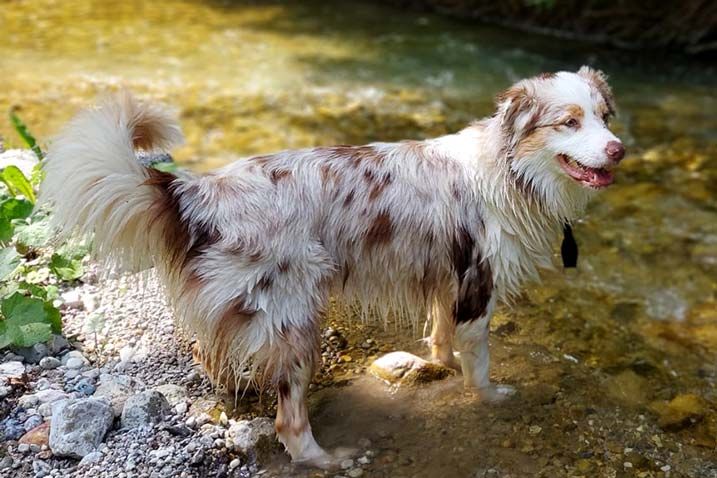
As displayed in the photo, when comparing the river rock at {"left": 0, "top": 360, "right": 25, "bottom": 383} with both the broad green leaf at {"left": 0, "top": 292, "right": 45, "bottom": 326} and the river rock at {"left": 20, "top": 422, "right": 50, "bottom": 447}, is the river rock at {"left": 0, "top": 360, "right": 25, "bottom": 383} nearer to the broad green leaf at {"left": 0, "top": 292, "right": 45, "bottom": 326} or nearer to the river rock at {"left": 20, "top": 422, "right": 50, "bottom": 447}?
the broad green leaf at {"left": 0, "top": 292, "right": 45, "bottom": 326}

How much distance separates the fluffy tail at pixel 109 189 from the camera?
2.99m

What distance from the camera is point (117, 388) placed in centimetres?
358

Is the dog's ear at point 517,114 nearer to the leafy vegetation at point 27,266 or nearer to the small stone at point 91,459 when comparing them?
the leafy vegetation at point 27,266

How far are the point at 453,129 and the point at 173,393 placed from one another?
4553 millimetres

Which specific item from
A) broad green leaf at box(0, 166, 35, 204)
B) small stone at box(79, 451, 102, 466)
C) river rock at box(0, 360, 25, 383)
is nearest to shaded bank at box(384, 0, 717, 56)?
broad green leaf at box(0, 166, 35, 204)

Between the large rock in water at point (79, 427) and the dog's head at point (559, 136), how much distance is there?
2.16 m

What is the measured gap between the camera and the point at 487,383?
3854mm

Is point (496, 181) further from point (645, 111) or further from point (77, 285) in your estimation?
point (645, 111)

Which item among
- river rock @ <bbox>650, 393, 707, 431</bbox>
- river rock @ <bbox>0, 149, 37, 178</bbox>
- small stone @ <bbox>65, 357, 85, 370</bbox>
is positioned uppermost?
river rock @ <bbox>0, 149, 37, 178</bbox>

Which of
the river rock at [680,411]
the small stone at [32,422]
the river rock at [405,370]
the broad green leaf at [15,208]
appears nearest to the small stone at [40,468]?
the small stone at [32,422]

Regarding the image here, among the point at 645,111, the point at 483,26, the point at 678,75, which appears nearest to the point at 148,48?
the point at 483,26

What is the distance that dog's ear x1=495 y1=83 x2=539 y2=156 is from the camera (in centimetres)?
341

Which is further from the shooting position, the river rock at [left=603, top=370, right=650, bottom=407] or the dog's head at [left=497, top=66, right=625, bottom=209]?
the river rock at [left=603, top=370, right=650, bottom=407]

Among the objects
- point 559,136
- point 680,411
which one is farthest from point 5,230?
point 680,411
